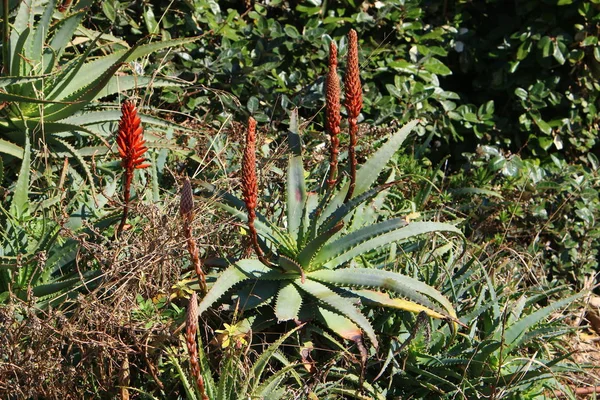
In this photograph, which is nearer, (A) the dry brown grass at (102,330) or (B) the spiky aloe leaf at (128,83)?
(A) the dry brown grass at (102,330)

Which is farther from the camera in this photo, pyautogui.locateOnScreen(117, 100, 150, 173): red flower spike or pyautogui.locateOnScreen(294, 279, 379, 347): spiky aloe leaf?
pyautogui.locateOnScreen(294, 279, 379, 347): spiky aloe leaf

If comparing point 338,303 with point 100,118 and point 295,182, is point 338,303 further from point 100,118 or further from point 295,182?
point 100,118

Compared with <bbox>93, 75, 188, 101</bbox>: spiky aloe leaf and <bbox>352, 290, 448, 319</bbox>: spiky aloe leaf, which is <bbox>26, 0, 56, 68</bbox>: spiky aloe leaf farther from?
<bbox>352, 290, 448, 319</bbox>: spiky aloe leaf

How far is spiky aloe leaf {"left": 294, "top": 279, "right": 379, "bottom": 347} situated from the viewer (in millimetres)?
2902

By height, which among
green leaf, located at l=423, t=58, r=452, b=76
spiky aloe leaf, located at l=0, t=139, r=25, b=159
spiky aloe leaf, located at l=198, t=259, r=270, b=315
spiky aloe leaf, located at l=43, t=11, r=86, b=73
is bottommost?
spiky aloe leaf, located at l=198, t=259, r=270, b=315

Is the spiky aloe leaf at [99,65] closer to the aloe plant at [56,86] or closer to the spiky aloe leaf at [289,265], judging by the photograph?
the aloe plant at [56,86]

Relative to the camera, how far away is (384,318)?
3281 millimetres

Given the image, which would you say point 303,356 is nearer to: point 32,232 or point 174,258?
point 174,258

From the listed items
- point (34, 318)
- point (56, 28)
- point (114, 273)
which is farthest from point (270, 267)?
point (56, 28)

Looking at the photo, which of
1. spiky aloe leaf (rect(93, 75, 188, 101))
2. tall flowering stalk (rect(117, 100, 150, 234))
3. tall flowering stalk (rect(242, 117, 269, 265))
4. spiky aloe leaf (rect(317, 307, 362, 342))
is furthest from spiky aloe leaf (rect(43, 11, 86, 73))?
spiky aloe leaf (rect(317, 307, 362, 342))

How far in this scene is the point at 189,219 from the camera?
274 centimetres

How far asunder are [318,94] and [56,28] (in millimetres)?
1494

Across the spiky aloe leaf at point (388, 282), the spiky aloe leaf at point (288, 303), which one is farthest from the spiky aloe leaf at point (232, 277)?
the spiky aloe leaf at point (388, 282)

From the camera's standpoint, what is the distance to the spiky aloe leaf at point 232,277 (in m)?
2.84
